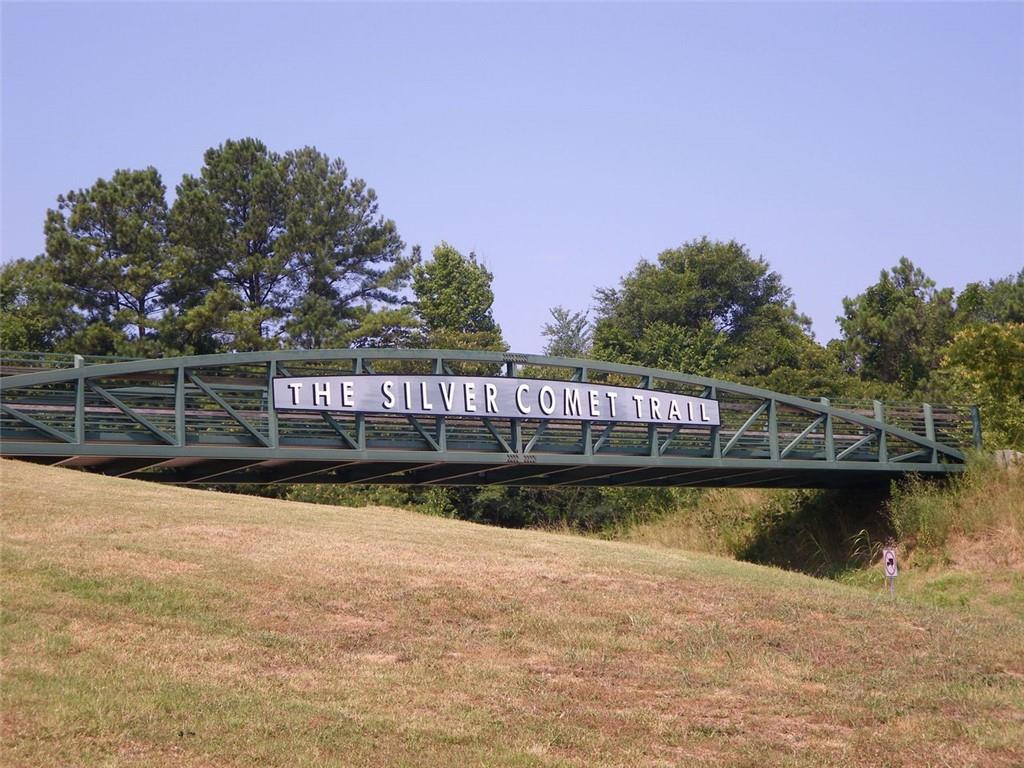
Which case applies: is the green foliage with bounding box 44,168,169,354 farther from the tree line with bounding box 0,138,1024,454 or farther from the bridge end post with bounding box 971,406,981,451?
the bridge end post with bounding box 971,406,981,451

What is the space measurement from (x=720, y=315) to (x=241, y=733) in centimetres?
7476

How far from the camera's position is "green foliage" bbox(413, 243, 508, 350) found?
7869cm

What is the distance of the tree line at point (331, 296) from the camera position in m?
58.0

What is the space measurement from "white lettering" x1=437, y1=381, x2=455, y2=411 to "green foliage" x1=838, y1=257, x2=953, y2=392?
4510 centimetres

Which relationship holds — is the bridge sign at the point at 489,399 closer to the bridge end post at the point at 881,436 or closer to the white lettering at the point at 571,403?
the white lettering at the point at 571,403

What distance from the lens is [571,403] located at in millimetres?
30234

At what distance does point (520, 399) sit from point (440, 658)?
53.0 ft

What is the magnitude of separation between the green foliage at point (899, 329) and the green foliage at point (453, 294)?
74.5ft

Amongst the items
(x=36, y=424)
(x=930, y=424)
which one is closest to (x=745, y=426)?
(x=930, y=424)

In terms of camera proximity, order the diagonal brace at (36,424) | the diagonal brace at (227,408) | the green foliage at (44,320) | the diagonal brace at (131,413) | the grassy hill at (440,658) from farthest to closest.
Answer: the green foliage at (44,320)
the diagonal brace at (227,408)
the diagonal brace at (131,413)
the diagonal brace at (36,424)
the grassy hill at (440,658)

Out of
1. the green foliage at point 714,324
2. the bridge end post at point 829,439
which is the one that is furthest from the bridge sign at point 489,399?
the green foliage at point 714,324

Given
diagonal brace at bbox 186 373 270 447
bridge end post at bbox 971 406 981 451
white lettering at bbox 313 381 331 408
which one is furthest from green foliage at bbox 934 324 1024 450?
diagonal brace at bbox 186 373 270 447

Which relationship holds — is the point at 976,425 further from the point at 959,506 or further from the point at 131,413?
the point at 131,413

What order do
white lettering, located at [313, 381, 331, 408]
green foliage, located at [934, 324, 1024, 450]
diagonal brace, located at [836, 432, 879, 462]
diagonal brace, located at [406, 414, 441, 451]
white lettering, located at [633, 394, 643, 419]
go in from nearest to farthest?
white lettering, located at [313, 381, 331, 408] < diagonal brace, located at [406, 414, 441, 451] < white lettering, located at [633, 394, 643, 419] < diagonal brace, located at [836, 432, 879, 462] < green foliage, located at [934, 324, 1024, 450]
